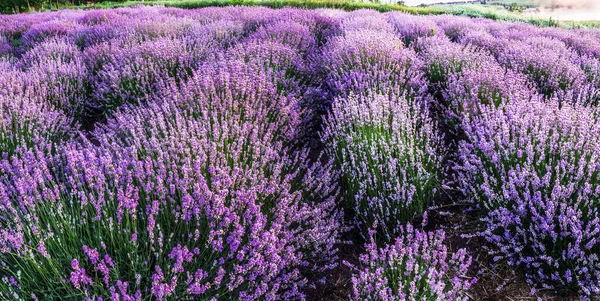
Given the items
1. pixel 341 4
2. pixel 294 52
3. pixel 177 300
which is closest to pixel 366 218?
pixel 177 300

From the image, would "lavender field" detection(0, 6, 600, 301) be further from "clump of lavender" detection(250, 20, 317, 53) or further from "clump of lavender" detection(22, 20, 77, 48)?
"clump of lavender" detection(22, 20, 77, 48)

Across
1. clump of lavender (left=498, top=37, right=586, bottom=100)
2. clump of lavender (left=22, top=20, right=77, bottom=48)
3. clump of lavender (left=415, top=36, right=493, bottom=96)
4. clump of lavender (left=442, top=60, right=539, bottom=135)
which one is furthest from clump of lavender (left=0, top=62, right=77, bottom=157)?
clump of lavender (left=498, top=37, right=586, bottom=100)

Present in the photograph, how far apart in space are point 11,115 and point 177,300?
2.45 metres

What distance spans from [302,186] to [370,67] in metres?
1.83

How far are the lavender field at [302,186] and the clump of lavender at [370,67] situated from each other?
3 centimetres

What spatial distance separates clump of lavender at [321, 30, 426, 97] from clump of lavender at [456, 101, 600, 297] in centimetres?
125

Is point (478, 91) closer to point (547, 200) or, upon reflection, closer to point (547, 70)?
point (547, 70)

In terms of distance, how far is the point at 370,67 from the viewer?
3873 mm

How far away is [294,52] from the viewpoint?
4.38m

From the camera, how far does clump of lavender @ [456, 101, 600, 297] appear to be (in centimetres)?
190

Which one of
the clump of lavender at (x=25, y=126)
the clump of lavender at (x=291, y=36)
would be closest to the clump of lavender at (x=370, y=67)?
the clump of lavender at (x=291, y=36)

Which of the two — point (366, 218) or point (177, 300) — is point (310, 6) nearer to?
point (366, 218)

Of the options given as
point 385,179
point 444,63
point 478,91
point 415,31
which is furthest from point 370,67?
point 415,31

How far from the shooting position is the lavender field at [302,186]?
1733 millimetres
